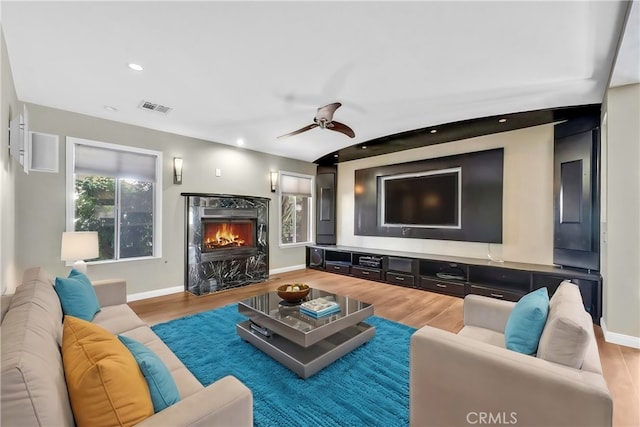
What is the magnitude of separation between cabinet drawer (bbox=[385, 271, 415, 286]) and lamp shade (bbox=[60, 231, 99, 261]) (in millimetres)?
4337

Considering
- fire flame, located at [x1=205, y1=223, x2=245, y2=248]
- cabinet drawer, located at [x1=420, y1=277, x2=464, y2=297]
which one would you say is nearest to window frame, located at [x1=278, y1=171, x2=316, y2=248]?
fire flame, located at [x1=205, y1=223, x2=245, y2=248]

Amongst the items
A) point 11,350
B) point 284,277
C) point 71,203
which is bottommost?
point 284,277

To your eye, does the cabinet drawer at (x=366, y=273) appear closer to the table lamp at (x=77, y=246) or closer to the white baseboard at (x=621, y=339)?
the white baseboard at (x=621, y=339)

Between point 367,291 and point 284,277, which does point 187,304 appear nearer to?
point 284,277

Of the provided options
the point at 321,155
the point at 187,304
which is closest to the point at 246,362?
the point at 187,304

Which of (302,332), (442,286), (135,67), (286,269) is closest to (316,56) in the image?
(135,67)

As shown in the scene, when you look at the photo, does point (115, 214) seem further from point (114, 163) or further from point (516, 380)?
point (516, 380)

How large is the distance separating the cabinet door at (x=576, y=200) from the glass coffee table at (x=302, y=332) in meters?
2.90

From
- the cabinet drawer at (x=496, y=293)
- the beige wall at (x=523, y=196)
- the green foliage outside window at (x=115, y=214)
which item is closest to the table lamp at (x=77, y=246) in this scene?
the green foliage outside window at (x=115, y=214)

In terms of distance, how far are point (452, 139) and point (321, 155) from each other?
2558 millimetres

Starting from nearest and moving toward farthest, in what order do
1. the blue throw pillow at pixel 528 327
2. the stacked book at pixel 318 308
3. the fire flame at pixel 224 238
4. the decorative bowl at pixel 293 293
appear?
the blue throw pillow at pixel 528 327, the stacked book at pixel 318 308, the decorative bowl at pixel 293 293, the fire flame at pixel 224 238

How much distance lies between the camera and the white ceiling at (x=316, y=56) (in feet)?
6.26

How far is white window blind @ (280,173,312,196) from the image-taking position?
615cm

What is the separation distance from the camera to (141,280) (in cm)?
418
